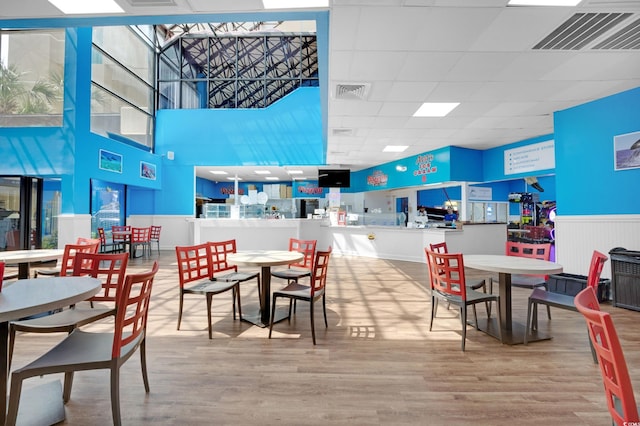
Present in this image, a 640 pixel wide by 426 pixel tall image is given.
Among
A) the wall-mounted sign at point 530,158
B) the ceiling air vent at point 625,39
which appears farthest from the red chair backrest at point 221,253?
the wall-mounted sign at point 530,158

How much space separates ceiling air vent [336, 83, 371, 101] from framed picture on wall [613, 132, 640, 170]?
385 cm

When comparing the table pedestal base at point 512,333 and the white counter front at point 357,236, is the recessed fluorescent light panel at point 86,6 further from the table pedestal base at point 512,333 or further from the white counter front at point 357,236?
the white counter front at point 357,236

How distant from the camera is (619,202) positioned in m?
4.61

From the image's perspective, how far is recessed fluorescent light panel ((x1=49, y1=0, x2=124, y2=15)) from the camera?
9.63ft

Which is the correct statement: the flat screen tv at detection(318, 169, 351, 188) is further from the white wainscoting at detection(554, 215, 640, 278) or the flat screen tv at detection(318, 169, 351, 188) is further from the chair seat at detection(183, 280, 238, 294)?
the chair seat at detection(183, 280, 238, 294)

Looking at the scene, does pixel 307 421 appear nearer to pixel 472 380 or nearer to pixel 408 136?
pixel 472 380

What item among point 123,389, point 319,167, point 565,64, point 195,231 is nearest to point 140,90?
point 195,231

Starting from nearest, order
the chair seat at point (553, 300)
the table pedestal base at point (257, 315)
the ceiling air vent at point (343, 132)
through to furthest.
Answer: the chair seat at point (553, 300)
the table pedestal base at point (257, 315)
the ceiling air vent at point (343, 132)

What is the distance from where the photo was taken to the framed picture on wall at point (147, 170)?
31.9ft

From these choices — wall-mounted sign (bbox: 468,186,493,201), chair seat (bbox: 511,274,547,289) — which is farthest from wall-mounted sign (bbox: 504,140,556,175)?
chair seat (bbox: 511,274,547,289)

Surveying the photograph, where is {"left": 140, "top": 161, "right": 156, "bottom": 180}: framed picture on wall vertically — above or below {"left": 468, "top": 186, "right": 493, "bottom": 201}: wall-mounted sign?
above

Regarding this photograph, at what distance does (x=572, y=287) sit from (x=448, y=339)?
2.73 metres

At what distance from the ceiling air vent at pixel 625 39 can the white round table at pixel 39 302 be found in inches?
202

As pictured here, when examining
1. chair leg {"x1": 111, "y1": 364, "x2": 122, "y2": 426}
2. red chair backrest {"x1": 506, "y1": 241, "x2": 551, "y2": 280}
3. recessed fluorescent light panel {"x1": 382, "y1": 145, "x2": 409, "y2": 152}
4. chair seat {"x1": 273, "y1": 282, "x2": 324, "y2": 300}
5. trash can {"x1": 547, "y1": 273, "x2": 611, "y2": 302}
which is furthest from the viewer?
recessed fluorescent light panel {"x1": 382, "y1": 145, "x2": 409, "y2": 152}
